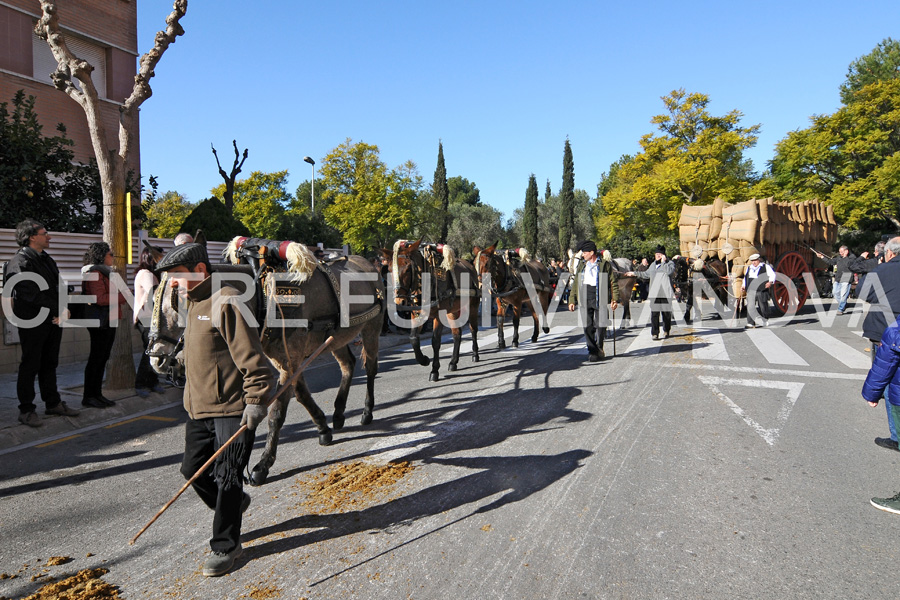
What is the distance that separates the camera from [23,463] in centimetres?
516

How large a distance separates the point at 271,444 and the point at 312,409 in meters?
0.70

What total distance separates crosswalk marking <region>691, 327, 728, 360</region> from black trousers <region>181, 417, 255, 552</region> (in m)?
8.92

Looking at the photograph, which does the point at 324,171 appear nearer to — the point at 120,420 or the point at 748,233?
the point at 748,233

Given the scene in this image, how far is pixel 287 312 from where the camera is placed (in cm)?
487

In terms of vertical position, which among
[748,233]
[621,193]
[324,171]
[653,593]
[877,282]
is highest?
[324,171]

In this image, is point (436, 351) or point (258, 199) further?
point (258, 199)

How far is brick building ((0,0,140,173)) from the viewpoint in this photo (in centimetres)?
1552

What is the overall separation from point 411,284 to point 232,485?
5.09m

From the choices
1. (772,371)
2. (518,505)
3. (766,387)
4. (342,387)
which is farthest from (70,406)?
(772,371)

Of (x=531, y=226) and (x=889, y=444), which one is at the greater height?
(x=531, y=226)

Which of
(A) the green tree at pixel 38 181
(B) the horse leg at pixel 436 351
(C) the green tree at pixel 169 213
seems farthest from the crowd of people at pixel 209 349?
(C) the green tree at pixel 169 213

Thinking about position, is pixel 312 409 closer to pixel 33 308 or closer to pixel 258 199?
pixel 33 308

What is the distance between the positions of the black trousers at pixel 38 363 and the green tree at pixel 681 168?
33.2m

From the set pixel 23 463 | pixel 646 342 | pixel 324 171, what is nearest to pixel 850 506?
pixel 23 463
